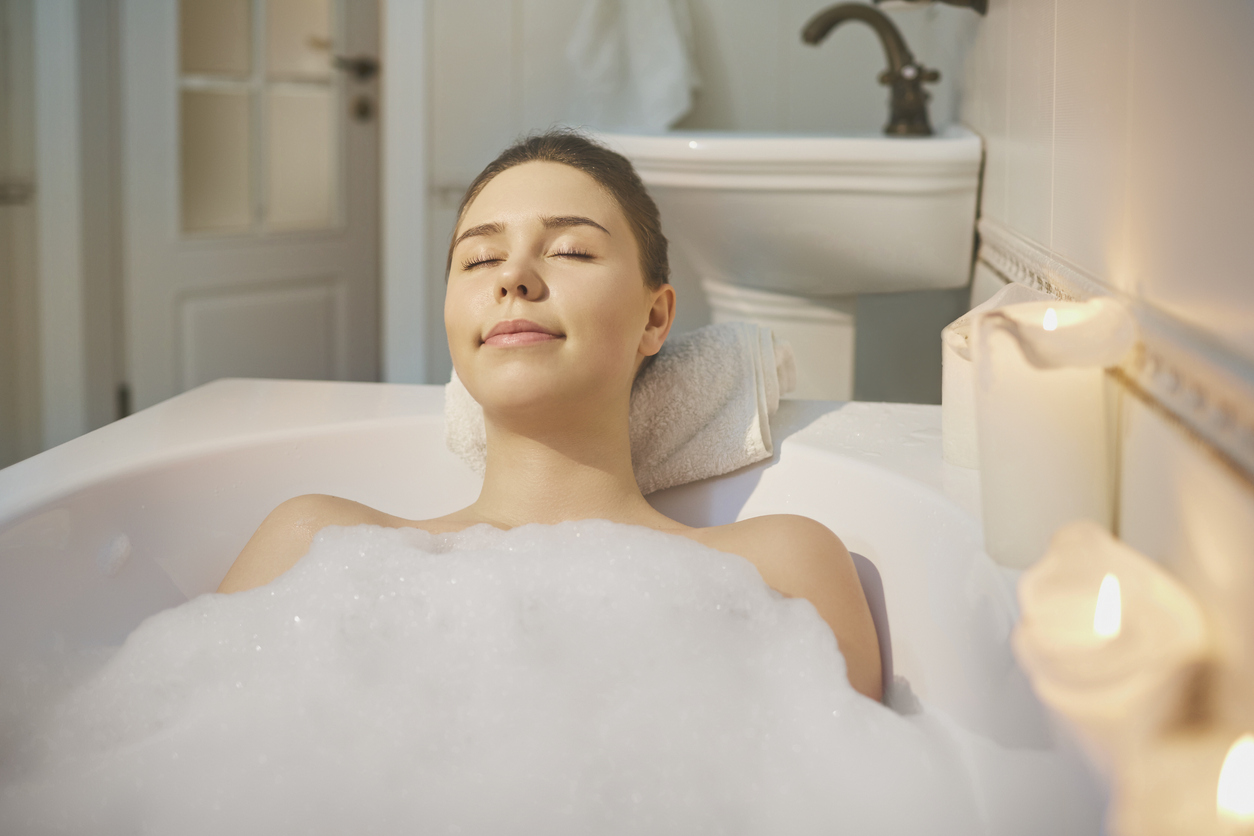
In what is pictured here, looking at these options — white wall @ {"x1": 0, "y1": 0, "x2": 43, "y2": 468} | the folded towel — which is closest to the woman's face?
the folded towel

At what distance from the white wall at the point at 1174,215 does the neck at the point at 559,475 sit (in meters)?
0.46

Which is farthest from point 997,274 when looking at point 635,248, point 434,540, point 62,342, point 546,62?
point 62,342

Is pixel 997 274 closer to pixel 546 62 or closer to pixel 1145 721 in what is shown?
pixel 1145 721

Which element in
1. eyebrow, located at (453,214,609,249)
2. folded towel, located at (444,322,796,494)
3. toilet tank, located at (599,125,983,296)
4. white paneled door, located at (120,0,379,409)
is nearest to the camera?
eyebrow, located at (453,214,609,249)

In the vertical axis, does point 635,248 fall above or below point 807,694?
above

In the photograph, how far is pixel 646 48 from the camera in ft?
7.53

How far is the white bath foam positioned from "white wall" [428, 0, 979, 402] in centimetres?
126

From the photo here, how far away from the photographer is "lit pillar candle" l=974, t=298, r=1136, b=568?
2.32 feet

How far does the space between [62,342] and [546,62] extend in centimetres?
135

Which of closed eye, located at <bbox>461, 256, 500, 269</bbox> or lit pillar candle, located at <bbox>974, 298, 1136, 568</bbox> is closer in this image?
lit pillar candle, located at <bbox>974, 298, 1136, 568</bbox>

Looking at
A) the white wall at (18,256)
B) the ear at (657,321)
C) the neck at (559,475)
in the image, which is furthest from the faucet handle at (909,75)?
the white wall at (18,256)

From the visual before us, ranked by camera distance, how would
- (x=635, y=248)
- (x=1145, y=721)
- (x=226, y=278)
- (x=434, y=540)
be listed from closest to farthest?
1. (x=1145, y=721)
2. (x=434, y=540)
3. (x=635, y=248)
4. (x=226, y=278)

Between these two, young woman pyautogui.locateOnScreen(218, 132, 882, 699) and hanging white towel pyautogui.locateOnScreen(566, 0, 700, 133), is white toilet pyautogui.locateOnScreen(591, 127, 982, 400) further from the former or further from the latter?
hanging white towel pyautogui.locateOnScreen(566, 0, 700, 133)

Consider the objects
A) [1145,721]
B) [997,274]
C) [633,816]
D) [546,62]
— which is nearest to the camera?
[1145,721]
